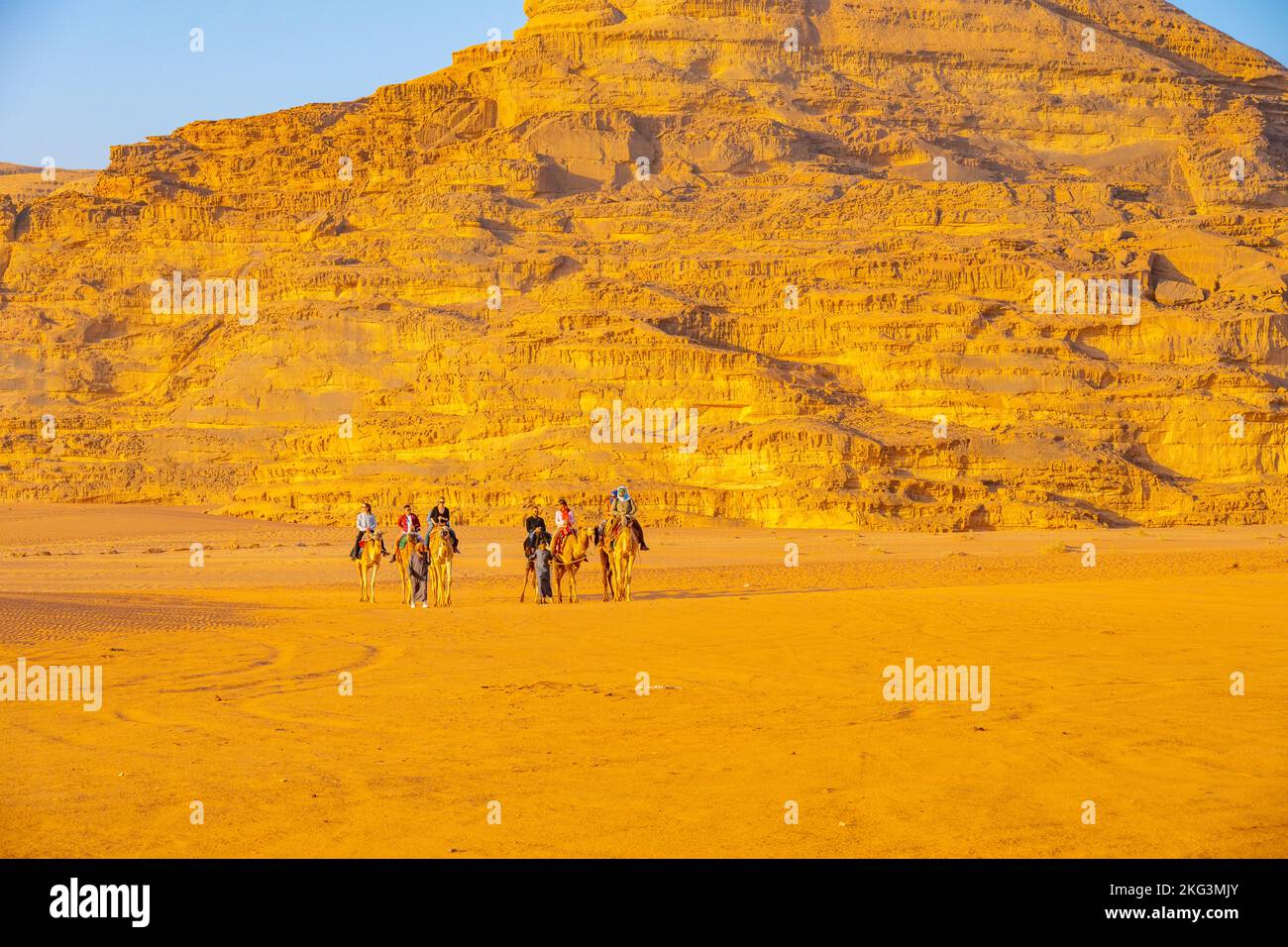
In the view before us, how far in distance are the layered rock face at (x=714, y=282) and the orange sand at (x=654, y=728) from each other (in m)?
25.9

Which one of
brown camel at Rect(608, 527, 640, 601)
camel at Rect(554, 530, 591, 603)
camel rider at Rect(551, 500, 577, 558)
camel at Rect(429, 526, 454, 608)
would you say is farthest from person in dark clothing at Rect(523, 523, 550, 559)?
camel at Rect(429, 526, 454, 608)

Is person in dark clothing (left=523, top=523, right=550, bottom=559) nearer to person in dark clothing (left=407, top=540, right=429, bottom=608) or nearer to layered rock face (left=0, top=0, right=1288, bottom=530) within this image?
person in dark clothing (left=407, top=540, right=429, bottom=608)

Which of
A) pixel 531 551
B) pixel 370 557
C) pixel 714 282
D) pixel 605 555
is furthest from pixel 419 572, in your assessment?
pixel 714 282

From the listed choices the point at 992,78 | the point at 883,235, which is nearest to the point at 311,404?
the point at 883,235

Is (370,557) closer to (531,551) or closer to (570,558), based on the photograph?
(531,551)

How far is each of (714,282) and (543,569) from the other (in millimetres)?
46599

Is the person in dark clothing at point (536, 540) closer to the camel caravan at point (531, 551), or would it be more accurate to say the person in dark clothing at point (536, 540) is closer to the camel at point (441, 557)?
the camel caravan at point (531, 551)

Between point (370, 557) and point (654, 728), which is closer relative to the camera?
point (654, 728)

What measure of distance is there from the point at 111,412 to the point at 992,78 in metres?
68.2

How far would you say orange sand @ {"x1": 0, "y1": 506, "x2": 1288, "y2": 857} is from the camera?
9430mm

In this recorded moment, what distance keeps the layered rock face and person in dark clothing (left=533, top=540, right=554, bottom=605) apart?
21512 millimetres

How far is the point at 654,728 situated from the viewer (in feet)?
42.8

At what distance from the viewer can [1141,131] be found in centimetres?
10462

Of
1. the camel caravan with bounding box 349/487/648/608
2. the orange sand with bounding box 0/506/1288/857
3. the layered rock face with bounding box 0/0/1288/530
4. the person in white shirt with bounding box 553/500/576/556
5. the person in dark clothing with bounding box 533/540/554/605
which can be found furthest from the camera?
the layered rock face with bounding box 0/0/1288/530
